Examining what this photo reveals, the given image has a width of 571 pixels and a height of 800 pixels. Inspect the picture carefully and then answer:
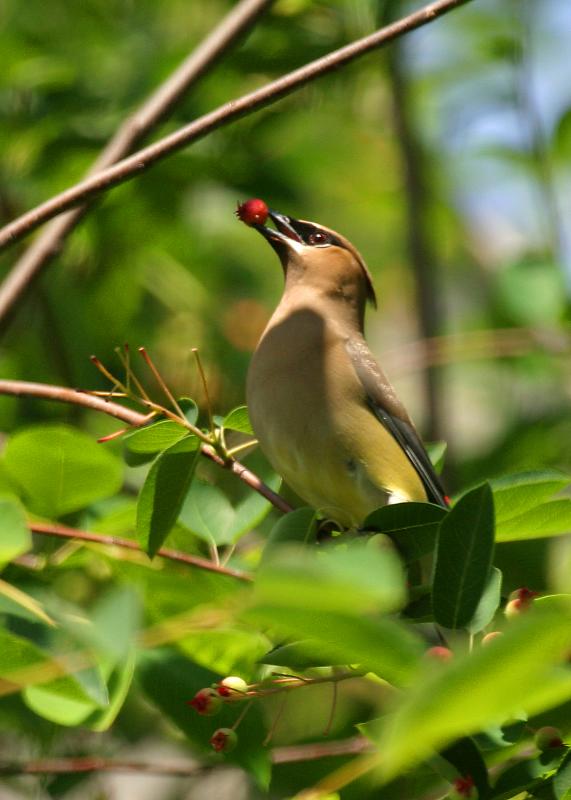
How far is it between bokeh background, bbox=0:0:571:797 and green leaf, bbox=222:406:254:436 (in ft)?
4.40

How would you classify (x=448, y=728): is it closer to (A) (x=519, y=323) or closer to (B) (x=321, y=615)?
(B) (x=321, y=615)

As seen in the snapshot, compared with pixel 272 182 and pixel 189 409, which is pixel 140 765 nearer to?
pixel 189 409

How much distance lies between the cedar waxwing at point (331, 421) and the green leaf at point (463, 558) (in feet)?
3.36

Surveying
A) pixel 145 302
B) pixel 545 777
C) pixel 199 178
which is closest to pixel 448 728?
pixel 545 777

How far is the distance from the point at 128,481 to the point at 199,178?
3.77 ft

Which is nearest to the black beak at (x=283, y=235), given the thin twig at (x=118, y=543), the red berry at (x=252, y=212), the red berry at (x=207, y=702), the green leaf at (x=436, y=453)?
the red berry at (x=252, y=212)

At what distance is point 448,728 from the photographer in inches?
46.1

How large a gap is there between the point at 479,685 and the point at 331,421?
206cm

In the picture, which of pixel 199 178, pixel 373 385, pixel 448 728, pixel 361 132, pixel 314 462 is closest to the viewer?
pixel 448 728

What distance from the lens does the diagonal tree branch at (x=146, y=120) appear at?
3.23m

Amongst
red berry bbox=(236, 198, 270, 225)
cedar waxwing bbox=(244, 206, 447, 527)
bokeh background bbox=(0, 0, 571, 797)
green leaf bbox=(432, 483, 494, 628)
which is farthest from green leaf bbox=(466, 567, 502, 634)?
bokeh background bbox=(0, 0, 571, 797)

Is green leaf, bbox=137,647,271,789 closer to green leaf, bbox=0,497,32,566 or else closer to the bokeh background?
green leaf, bbox=0,497,32,566

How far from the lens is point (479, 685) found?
118 centimetres

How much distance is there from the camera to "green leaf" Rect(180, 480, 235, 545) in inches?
109
